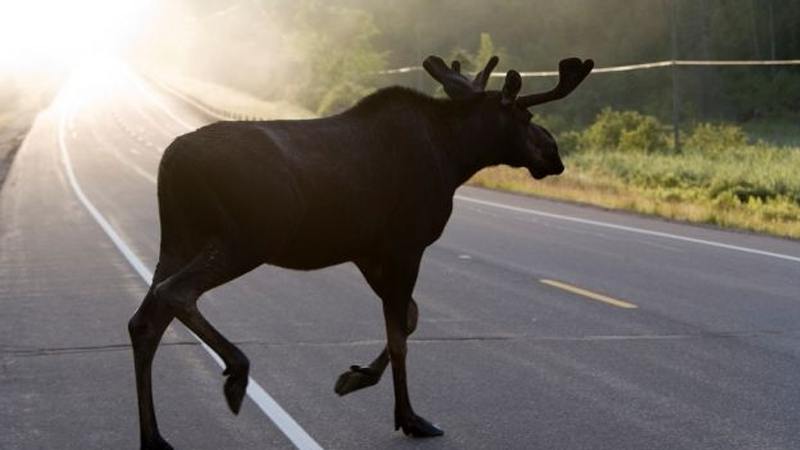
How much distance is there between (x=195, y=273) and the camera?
553cm

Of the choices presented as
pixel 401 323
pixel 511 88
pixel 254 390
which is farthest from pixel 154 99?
pixel 401 323

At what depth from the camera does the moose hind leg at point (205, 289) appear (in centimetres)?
533

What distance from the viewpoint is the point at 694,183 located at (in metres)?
29.4

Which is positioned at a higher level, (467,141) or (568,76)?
(568,76)

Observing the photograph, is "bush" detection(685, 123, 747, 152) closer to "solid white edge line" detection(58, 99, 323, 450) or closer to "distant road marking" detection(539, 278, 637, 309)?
"solid white edge line" detection(58, 99, 323, 450)

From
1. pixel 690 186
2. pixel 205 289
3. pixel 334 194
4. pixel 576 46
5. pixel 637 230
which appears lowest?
pixel 690 186

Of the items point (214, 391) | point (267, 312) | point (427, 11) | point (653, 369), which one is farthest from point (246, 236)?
point (427, 11)

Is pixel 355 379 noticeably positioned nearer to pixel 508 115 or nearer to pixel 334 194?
pixel 334 194

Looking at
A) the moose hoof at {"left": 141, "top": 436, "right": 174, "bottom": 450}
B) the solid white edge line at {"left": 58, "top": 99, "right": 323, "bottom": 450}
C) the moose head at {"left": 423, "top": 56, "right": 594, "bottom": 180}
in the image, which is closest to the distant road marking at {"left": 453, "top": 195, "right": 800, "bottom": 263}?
the solid white edge line at {"left": 58, "top": 99, "right": 323, "bottom": 450}

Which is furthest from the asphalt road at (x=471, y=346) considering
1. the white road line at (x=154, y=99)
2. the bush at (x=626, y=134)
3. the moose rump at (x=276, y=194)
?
the white road line at (x=154, y=99)

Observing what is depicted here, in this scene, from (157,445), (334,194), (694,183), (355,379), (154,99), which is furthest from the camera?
(154,99)

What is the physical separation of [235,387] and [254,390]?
2509 millimetres

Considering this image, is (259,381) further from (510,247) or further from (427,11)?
(427,11)

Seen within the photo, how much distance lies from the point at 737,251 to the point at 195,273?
11606mm
